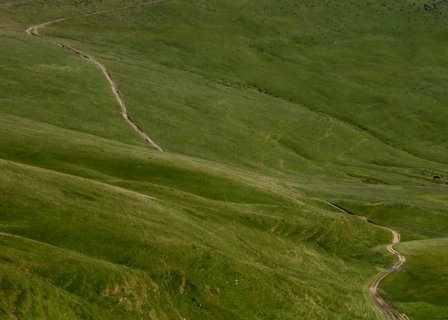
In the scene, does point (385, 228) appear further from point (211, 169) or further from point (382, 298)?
point (211, 169)

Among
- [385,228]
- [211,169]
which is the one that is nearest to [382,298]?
[385,228]

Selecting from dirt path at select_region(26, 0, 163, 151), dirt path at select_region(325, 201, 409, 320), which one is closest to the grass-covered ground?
dirt path at select_region(325, 201, 409, 320)

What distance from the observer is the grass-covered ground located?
51.0m

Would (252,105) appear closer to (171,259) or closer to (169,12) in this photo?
(169,12)

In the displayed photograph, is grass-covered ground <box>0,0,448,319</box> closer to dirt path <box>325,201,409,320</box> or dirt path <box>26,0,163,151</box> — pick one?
dirt path <box>325,201,409,320</box>

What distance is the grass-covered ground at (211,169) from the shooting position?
51000 mm

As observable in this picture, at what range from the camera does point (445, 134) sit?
15088cm

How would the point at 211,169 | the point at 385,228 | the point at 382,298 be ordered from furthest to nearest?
the point at 211,169 < the point at 385,228 < the point at 382,298

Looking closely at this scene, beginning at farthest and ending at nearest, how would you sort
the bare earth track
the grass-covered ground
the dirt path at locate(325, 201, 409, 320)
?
1. the bare earth track
2. the dirt path at locate(325, 201, 409, 320)
3. the grass-covered ground

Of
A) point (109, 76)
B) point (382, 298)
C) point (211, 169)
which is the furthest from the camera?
point (109, 76)

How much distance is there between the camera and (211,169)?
283 ft

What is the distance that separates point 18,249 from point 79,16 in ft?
475

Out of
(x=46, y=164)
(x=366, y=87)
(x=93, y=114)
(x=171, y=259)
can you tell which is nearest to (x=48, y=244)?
(x=171, y=259)

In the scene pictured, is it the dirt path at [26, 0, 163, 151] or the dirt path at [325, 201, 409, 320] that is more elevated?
the dirt path at [325, 201, 409, 320]
